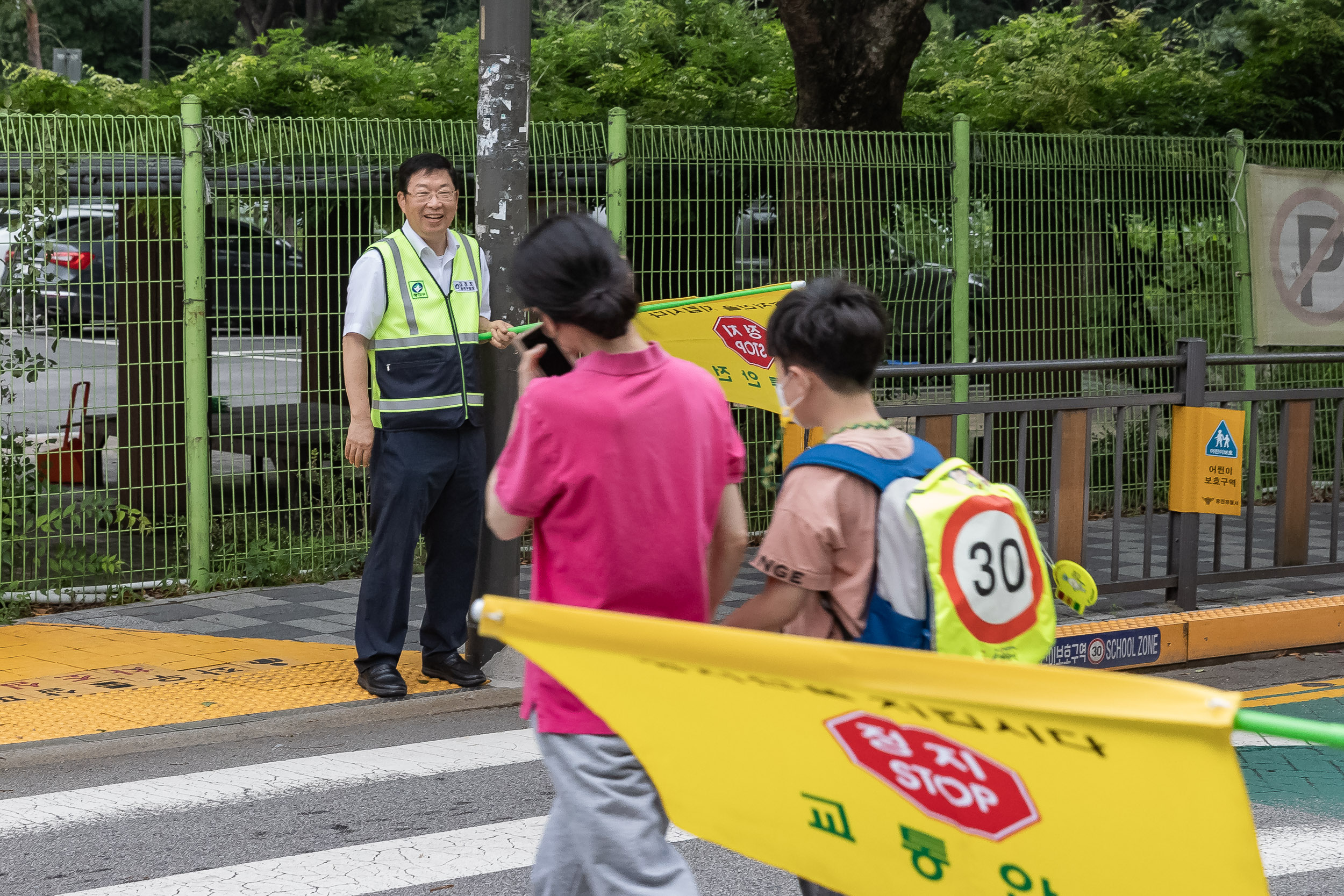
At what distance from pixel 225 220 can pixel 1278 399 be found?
17.7ft

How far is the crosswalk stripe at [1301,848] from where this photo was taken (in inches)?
163

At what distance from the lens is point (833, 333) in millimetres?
2635

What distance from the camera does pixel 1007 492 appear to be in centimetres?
260

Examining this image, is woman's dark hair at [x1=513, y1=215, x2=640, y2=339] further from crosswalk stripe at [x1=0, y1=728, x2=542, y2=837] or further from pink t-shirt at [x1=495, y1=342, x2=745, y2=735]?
crosswalk stripe at [x1=0, y1=728, x2=542, y2=837]

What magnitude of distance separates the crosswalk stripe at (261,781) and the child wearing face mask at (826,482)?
103 inches

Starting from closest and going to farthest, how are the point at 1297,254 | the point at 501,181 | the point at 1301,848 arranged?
the point at 1301,848, the point at 501,181, the point at 1297,254

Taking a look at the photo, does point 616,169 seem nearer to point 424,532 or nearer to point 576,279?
point 424,532

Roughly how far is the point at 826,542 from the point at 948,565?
0.21 metres

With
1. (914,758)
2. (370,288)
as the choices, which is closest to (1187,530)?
(370,288)

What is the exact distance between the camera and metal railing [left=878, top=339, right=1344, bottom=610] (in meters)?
6.29

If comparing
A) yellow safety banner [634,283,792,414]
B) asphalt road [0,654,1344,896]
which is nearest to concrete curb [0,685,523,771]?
asphalt road [0,654,1344,896]

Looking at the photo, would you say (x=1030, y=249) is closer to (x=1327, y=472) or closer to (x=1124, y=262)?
(x=1124, y=262)

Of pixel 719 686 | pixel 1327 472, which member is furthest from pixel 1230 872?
pixel 1327 472

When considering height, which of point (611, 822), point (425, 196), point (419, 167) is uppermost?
point (419, 167)
